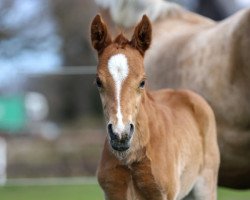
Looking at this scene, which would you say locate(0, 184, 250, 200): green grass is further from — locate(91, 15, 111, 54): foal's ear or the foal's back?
locate(91, 15, 111, 54): foal's ear

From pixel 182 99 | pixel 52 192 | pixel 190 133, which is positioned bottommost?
pixel 52 192

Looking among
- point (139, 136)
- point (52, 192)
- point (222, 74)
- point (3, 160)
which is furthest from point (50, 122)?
point (139, 136)

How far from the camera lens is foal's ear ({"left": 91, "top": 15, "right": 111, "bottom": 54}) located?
4.13m

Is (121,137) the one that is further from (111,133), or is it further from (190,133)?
(190,133)

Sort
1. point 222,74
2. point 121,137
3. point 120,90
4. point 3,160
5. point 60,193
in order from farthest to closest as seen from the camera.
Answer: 1. point 3,160
2. point 60,193
3. point 222,74
4. point 120,90
5. point 121,137

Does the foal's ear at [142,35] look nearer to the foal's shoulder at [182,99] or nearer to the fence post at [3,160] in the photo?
the foal's shoulder at [182,99]

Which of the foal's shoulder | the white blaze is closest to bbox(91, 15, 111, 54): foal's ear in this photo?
the white blaze

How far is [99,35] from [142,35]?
196 millimetres

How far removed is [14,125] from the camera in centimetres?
1148

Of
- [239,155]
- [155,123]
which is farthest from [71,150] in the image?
[155,123]

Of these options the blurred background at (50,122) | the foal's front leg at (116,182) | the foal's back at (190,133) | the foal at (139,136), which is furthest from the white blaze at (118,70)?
the blurred background at (50,122)

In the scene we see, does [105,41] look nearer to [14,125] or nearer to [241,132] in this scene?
[241,132]

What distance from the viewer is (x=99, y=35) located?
4.16 m

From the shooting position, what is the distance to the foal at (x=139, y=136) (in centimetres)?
383
